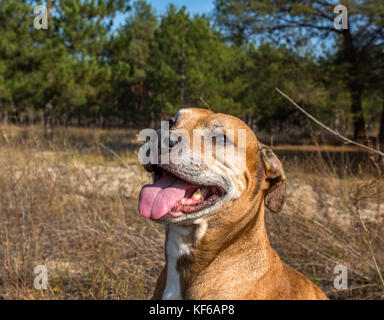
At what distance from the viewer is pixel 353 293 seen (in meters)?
3.36

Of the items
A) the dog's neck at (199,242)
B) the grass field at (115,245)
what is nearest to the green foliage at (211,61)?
the grass field at (115,245)

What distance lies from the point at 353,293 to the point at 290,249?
0.70 metres

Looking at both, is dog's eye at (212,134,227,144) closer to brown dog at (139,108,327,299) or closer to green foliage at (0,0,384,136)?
brown dog at (139,108,327,299)

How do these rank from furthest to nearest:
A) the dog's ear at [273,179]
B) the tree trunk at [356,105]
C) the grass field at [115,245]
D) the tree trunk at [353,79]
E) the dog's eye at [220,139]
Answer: the tree trunk at [356,105]
the tree trunk at [353,79]
the grass field at [115,245]
the dog's ear at [273,179]
the dog's eye at [220,139]

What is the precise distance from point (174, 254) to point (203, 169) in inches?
19.8

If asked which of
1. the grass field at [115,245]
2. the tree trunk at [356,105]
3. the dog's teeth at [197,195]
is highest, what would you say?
the tree trunk at [356,105]

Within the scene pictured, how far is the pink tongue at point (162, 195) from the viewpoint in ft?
5.86

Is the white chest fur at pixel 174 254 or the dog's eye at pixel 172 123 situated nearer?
the white chest fur at pixel 174 254

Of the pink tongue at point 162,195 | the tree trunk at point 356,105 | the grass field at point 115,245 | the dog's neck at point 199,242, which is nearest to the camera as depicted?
the pink tongue at point 162,195

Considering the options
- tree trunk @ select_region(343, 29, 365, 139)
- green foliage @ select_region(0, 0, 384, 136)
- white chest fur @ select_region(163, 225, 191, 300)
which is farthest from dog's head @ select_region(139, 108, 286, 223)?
tree trunk @ select_region(343, 29, 365, 139)

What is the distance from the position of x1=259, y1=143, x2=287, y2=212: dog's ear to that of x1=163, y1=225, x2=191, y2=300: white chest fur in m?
0.59

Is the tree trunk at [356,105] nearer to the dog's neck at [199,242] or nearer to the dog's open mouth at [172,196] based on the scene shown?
the dog's neck at [199,242]
